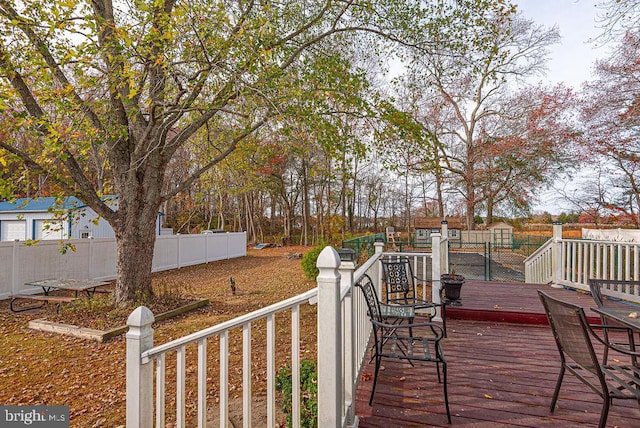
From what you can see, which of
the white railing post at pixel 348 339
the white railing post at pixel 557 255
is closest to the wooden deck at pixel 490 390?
the white railing post at pixel 348 339

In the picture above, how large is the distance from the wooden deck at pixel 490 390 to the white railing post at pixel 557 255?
9.54ft

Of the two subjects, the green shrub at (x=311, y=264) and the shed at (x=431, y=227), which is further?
the shed at (x=431, y=227)

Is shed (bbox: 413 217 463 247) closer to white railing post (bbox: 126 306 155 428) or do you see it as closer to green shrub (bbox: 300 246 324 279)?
green shrub (bbox: 300 246 324 279)

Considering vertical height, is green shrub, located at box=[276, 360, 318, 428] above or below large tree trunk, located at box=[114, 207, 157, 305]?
below

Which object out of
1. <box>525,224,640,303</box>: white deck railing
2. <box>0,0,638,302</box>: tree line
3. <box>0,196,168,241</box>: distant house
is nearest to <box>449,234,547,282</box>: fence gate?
<box>525,224,640,303</box>: white deck railing

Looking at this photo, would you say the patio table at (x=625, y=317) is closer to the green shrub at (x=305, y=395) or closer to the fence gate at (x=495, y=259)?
the green shrub at (x=305, y=395)

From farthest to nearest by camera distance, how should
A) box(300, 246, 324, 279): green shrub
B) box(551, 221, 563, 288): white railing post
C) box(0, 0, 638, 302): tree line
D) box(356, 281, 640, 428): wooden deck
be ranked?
box(300, 246, 324, 279): green shrub < box(551, 221, 563, 288): white railing post < box(0, 0, 638, 302): tree line < box(356, 281, 640, 428): wooden deck

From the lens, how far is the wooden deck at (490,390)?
90.5 inches

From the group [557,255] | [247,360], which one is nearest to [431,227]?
[557,255]

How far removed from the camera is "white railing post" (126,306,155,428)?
5.32ft

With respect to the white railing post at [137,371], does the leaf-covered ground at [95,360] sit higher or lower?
lower

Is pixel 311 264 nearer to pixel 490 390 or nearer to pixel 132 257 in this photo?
pixel 132 257

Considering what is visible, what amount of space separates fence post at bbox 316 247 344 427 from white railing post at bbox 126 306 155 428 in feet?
2.81

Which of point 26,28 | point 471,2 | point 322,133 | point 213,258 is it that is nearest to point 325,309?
point 322,133
